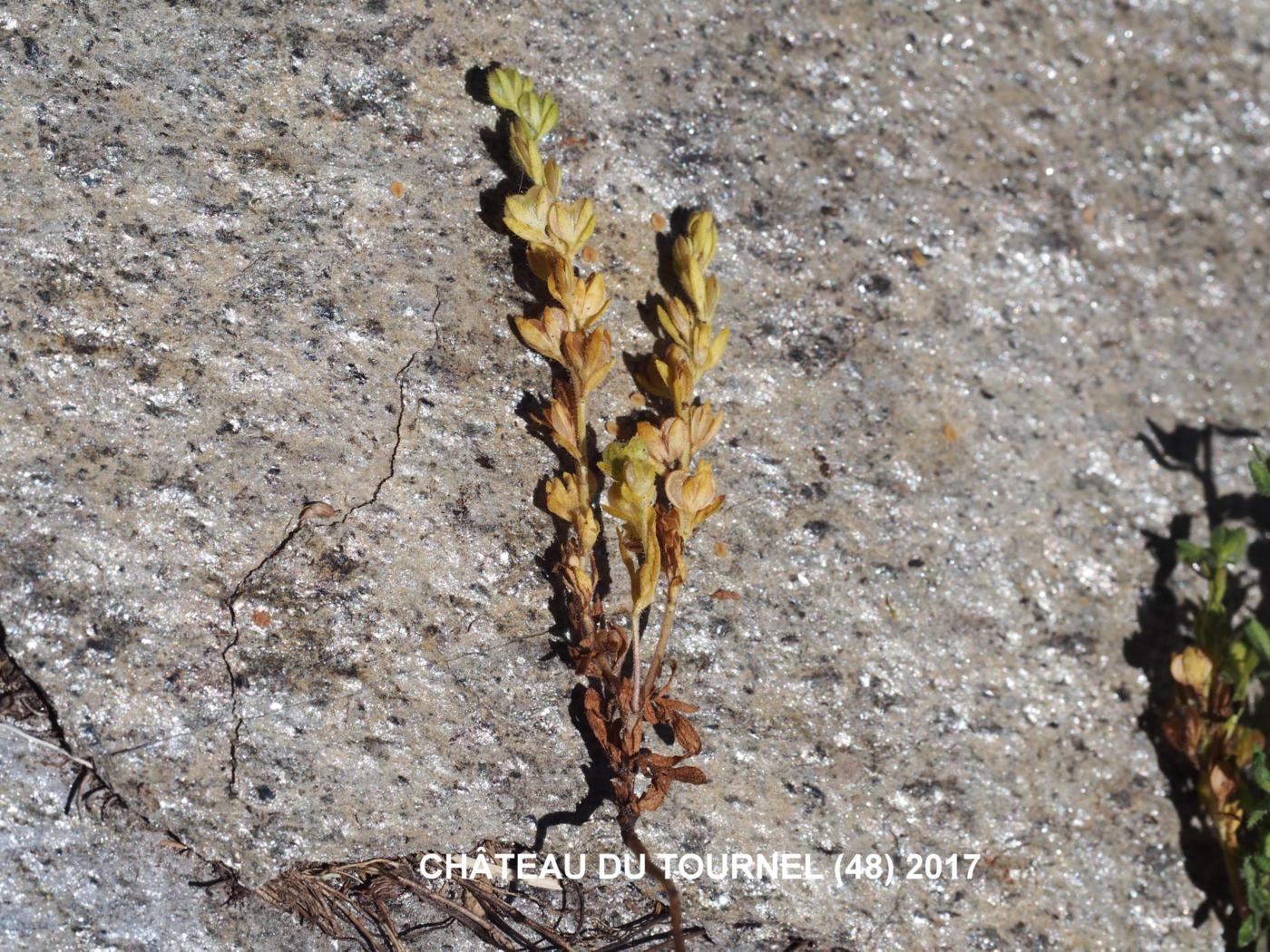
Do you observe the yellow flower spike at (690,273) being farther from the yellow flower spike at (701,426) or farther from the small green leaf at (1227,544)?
the small green leaf at (1227,544)

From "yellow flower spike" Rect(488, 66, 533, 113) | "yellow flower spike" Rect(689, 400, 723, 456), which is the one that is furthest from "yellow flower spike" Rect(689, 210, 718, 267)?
"yellow flower spike" Rect(488, 66, 533, 113)

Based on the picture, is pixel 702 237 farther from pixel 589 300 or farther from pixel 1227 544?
pixel 1227 544

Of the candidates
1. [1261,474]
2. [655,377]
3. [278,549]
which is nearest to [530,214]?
[655,377]

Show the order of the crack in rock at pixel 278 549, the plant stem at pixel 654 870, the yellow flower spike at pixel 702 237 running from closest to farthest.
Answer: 1. the plant stem at pixel 654 870
2. the crack in rock at pixel 278 549
3. the yellow flower spike at pixel 702 237

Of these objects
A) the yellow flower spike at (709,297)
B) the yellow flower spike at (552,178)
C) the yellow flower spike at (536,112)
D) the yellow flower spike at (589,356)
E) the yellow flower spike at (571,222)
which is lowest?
the yellow flower spike at (589,356)

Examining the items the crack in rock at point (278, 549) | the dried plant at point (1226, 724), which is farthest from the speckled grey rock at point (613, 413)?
the dried plant at point (1226, 724)
